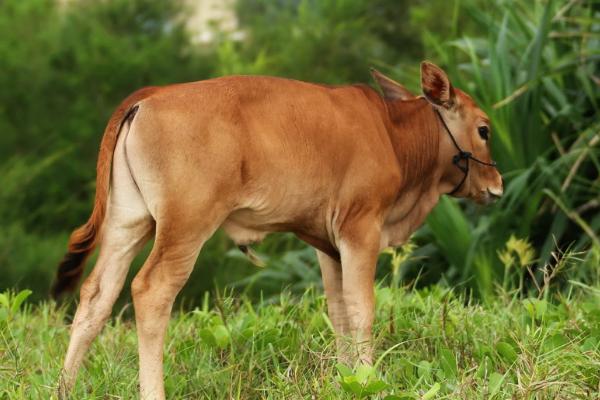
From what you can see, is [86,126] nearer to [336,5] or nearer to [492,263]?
[336,5]

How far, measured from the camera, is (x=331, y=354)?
5316mm

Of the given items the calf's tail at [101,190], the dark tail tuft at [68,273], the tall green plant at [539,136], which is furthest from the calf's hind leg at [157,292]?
the tall green plant at [539,136]

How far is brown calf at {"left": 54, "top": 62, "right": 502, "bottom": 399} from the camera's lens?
15.8 feet

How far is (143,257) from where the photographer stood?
12.3m

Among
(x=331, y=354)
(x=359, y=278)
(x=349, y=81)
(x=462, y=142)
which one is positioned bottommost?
(x=349, y=81)

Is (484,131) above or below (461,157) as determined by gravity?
above

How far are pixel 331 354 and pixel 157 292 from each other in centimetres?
90

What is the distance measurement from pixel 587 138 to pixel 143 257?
17.8ft

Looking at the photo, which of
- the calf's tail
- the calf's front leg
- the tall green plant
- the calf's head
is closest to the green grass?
the calf's front leg

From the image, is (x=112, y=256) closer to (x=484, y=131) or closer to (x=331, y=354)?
(x=331, y=354)

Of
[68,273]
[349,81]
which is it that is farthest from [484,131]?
[349,81]

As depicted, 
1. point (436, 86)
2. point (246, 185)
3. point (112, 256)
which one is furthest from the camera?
point (436, 86)

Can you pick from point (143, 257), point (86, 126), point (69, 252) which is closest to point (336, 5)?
point (86, 126)

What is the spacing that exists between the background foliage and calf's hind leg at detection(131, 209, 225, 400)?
1.48m
